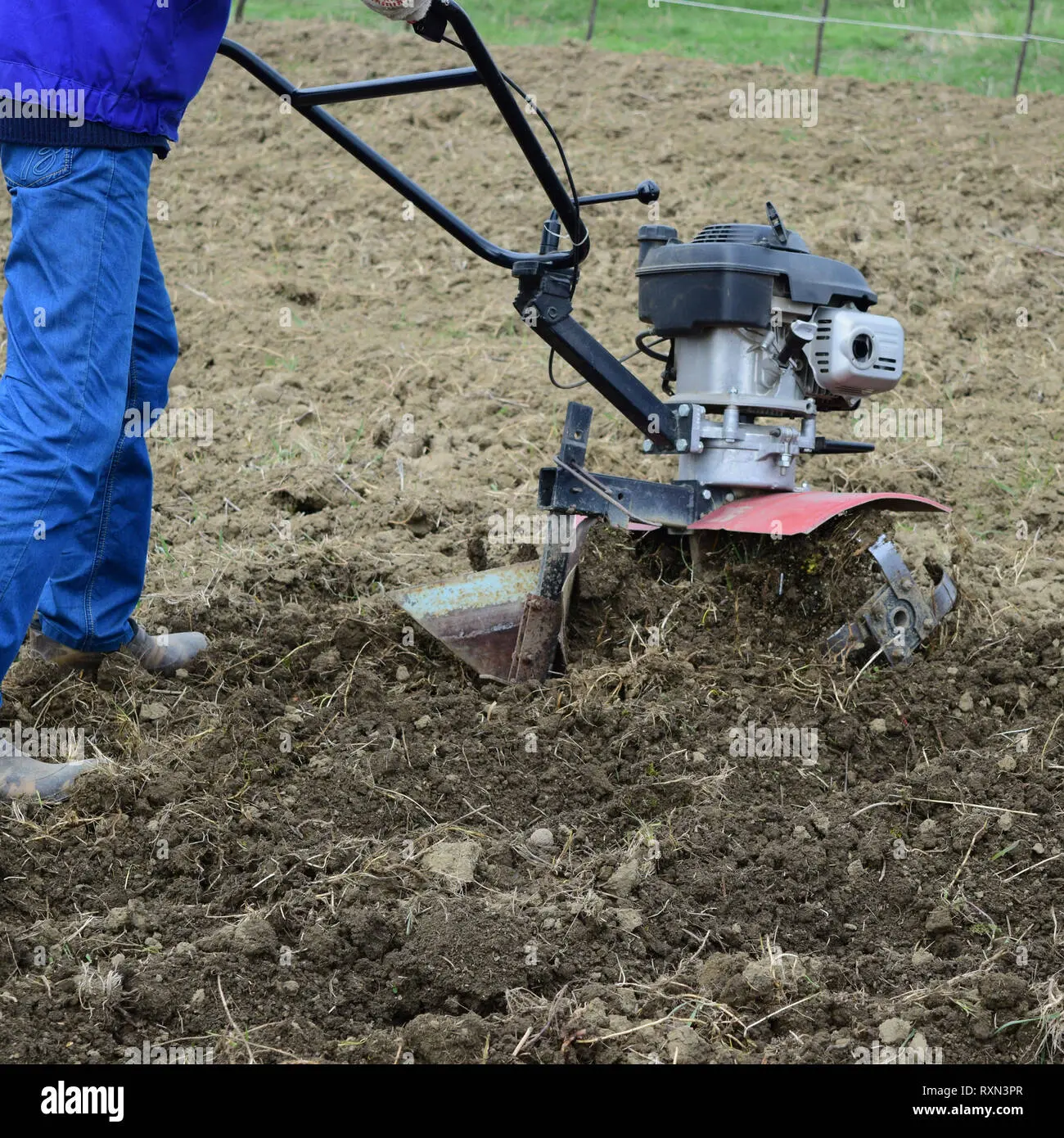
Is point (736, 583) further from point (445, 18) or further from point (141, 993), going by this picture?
point (141, 993)

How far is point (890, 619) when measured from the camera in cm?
342

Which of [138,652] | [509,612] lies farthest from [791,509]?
[138,652]

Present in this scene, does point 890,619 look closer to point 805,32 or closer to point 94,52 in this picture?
point 94,52

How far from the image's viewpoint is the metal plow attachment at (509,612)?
340cm

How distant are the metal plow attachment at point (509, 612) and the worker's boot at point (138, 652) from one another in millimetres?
596

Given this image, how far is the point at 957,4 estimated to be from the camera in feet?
45.0

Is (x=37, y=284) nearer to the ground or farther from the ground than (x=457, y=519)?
farther from the ground

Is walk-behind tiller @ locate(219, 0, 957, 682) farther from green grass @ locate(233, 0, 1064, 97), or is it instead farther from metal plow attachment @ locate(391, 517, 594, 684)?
green grass @ locate(233, 0, 1064, 97)

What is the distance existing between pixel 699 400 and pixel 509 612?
2.51 ft

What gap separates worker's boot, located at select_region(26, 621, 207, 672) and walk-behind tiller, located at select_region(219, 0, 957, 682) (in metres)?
0.62

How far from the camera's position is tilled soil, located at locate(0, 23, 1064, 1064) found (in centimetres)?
232

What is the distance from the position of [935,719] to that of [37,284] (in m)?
2.31

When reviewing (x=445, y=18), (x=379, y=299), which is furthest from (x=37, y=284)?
(x=379, y=299)

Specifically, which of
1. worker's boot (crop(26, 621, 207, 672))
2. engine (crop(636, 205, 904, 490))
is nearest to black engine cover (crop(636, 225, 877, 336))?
engine (crop(636, 205, 904, 490))
